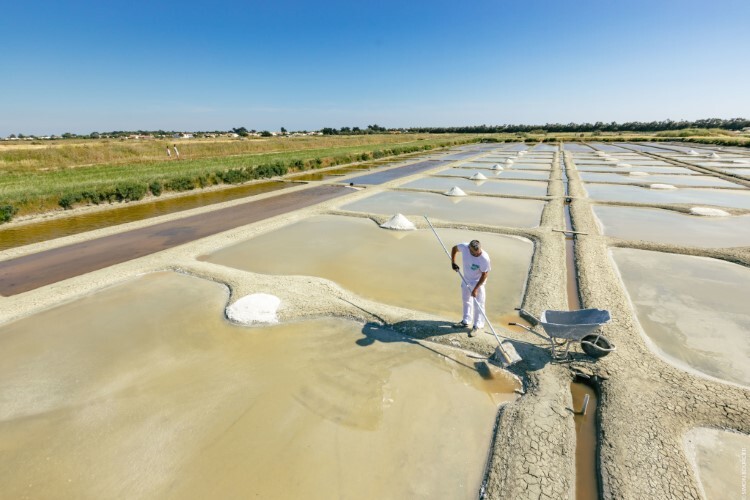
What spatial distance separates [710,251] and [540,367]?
750 centimetres

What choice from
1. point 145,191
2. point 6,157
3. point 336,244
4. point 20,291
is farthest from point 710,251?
point 6,157

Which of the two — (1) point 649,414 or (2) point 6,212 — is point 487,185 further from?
(2) point 6,212

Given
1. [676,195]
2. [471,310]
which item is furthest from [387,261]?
[676,195]

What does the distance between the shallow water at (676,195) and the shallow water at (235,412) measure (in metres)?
15.1

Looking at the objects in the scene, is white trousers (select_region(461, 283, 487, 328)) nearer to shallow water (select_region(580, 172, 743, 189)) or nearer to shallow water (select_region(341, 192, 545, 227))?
shallow water (select_region(341, 192, 545, 227))

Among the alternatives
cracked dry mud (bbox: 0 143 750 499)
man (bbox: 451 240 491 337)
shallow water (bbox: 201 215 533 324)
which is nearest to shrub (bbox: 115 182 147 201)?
shallow water (bbox: 201 215 533 324)

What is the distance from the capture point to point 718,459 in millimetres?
3324

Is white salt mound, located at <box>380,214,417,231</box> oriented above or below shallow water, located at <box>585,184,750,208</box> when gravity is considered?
above

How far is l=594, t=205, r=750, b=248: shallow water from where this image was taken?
9.63 m

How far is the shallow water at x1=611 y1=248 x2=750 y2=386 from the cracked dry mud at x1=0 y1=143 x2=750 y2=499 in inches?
13.0

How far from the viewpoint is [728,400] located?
3924 mm

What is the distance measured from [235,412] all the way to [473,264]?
3561 mm

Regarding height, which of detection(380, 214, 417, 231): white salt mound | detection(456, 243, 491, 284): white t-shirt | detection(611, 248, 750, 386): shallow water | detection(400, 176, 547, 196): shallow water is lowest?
detection(611, 248, 750, 386): shallow water

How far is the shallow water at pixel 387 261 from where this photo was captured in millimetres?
6652
